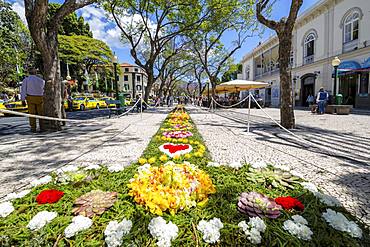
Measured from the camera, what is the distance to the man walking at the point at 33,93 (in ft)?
19.8

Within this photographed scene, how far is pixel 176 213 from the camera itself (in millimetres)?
1739

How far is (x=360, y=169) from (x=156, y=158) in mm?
3114

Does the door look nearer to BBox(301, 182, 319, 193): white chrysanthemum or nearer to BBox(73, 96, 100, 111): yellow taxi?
BBox(301, 182, 319, 193): white chrysanthemum

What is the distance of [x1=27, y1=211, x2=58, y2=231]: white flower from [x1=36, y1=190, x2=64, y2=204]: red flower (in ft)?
0.75

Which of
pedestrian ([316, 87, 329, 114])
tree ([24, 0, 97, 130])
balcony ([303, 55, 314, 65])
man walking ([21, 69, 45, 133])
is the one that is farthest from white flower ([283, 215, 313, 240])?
balcony ([303, 55, 314, 65])

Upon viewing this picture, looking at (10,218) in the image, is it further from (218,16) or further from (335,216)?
(218,16)

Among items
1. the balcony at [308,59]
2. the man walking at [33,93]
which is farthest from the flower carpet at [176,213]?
the balcony at [308,59]

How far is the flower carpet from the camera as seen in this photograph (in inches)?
56.7

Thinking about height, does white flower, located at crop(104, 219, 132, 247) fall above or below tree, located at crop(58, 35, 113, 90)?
below

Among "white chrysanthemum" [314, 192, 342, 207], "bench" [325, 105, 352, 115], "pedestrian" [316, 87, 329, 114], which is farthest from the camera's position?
"pedestrian" [316, 87, 329, 114]

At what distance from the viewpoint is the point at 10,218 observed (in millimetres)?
1648

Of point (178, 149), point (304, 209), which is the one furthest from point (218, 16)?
point (304, 209)

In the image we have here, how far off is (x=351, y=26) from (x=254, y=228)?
21.6 meters

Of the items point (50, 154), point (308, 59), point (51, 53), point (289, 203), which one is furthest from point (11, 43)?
point (308, 59)
